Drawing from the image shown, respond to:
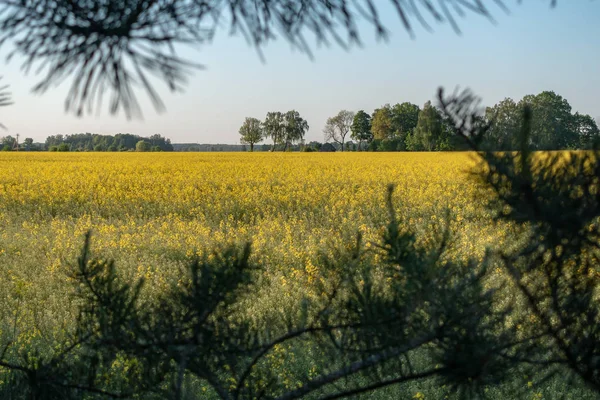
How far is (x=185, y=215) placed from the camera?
11883mm

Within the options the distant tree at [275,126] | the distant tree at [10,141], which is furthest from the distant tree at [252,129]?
the distant tree at [10,141]

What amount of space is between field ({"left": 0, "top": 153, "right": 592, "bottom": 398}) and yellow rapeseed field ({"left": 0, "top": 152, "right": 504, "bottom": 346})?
0.09ft

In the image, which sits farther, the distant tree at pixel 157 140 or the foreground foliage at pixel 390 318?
the distant tree at pixel 157 140

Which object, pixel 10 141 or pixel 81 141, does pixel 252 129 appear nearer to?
pixel 81 141

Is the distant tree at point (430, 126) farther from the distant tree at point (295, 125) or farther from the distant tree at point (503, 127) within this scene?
the distant tree at point (295, 125)

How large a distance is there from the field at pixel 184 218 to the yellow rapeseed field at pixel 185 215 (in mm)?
28

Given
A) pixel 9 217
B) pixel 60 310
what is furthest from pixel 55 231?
pixel 60 310

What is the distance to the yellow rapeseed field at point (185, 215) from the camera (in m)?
6.00

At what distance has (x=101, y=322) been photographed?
126 cm

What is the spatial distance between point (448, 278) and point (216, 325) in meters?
0.50

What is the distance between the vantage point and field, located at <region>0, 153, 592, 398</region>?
5.30 meters

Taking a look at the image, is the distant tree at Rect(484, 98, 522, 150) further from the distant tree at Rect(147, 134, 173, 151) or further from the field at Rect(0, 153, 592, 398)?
the distant tree at Rect(147, 134, 173, 151)

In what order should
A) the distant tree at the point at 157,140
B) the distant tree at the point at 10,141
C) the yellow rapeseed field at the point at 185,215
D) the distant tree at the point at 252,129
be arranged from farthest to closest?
the yellow rapeseed field at the point at 185,215
the distant tree at the point at 252,129
the distant tree at the point at 157,140
the distant tree at the point at 10,141

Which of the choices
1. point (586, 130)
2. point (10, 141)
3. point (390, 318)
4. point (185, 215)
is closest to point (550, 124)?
point (586, 130)
